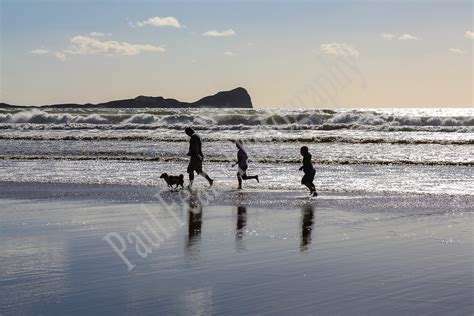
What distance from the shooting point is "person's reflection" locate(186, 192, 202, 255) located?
9.84 meters

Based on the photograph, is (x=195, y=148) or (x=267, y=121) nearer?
(x=195, y=148)

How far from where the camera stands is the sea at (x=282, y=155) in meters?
21.2

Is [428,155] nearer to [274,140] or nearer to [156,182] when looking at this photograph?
[274,140]

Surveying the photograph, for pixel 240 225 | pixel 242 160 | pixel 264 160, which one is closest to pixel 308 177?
pixel 242 160

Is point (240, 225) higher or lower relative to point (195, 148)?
lower

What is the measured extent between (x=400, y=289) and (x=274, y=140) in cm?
3645

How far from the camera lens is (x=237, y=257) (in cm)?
908

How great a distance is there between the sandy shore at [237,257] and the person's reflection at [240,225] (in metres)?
0.02

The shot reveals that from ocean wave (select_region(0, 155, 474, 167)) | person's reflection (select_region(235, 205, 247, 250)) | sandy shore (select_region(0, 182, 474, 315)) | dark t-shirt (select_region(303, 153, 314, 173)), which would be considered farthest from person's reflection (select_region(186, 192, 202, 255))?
ocean wave (select_region(0, 155, 474, 167))

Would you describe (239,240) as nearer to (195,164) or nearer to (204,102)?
(195,164)

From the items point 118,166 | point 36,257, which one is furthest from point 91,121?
point 36,257

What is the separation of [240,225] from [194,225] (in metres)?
0.79

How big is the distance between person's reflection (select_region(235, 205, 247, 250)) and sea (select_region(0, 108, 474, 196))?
451 cm

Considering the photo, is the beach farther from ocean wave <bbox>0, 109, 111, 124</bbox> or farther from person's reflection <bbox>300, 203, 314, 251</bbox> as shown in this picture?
ocean wave <bbox>0, 109, 111, 124</bbox>
